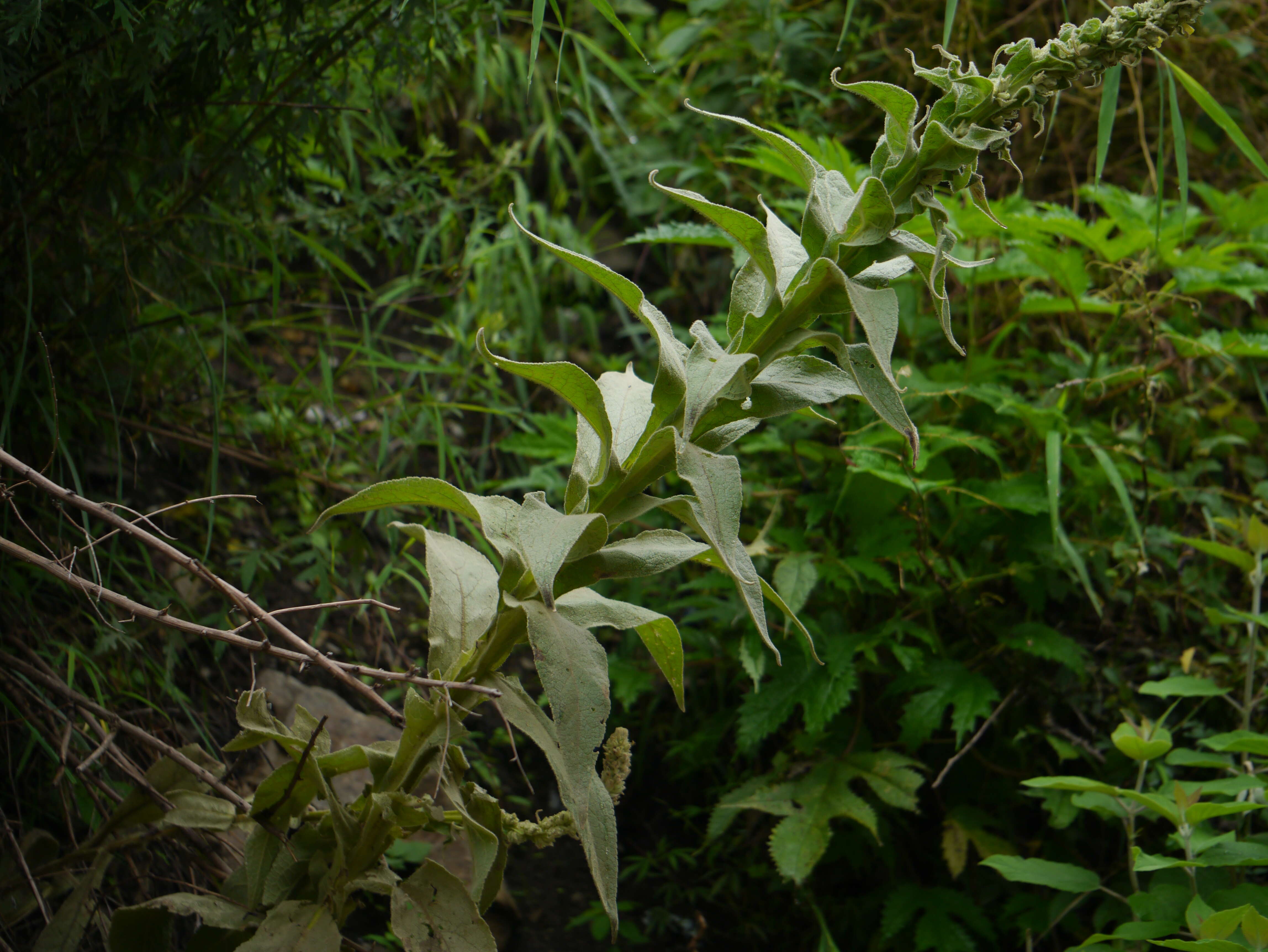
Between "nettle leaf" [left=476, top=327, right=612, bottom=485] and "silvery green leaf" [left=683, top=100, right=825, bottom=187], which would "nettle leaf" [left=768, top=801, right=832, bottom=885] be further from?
"silvery green leaf" [left=683, top=100, right=825, bottom=187]

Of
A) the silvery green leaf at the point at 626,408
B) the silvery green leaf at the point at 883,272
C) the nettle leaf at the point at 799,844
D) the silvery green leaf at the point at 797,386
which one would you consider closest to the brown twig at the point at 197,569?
the silvery green leaf at the point at 626,408

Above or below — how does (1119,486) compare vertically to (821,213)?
below

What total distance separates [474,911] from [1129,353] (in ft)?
4.60

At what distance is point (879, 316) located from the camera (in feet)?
1.94

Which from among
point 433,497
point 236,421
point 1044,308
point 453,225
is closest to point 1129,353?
point 1044,308

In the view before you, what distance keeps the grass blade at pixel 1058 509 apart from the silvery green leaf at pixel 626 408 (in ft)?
2.02

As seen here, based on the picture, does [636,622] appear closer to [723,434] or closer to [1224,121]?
[723,434]

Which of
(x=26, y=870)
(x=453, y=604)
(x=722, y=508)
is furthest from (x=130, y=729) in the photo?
(x=722, y=508)

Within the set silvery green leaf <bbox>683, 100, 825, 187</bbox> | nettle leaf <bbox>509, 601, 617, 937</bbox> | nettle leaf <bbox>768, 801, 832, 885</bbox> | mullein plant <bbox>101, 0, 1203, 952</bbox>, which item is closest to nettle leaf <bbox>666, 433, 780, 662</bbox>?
mullein plant <bbox>101, 0, 1203, 952</bbox>

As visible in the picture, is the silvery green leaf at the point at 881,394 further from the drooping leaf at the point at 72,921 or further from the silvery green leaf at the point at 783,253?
the drooping leaf at the point at 72,921

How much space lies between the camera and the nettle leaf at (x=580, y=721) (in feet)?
1.86

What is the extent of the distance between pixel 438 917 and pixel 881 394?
50 cm

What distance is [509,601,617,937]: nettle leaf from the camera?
57 cm

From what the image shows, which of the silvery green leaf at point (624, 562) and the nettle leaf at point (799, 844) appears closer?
the silvery green leaf at point (624, 562)
